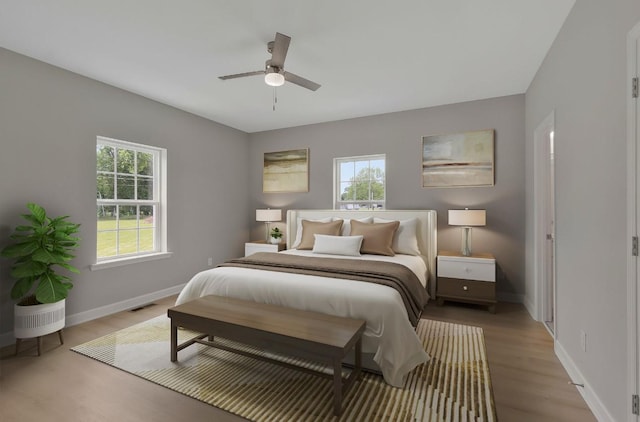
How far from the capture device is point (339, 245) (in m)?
3.65

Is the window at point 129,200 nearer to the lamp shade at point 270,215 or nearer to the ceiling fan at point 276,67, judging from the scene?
the lamp shade at point 270,215

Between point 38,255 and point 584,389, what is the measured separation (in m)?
4.19

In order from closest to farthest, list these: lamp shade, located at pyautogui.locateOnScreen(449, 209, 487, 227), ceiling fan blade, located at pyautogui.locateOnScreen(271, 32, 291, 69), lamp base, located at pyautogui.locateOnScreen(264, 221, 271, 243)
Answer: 1. ceiling fan blade, located at pyautogui.locateOnScreen(271, 32, 291, 69)
2. lamp shade, located at pyautogui.locateOnScreen(449, 209, 487, 227)
3. lamp base, located at pyautogui.locateOnScreen(264, 221, 271, 243)

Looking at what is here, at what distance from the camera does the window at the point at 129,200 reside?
3.42m

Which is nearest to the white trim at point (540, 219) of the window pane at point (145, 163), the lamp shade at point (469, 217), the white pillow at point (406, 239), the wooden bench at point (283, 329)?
the lamp shade at point (469, 217)

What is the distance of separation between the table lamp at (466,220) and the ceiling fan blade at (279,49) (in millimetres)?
2667

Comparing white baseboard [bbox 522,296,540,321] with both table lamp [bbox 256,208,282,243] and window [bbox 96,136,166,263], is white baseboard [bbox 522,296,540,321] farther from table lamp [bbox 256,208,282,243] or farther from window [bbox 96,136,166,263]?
window [bbox 96,136,166,263]

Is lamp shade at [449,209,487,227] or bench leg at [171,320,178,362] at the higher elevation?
lamp shade at [449,209,487,227]

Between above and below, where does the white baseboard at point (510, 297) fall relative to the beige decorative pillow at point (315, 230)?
below

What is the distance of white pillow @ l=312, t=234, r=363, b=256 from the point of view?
11.8 feet

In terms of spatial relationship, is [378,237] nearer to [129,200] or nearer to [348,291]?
[348,291]

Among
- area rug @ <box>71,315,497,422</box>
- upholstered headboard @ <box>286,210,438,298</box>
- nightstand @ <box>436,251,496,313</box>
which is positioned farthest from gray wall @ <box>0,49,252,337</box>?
nightstand @ <box>436,251,496,313</box>

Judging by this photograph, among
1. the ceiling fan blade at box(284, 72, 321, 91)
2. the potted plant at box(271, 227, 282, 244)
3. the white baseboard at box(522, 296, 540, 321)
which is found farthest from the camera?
the potted plant at box(271, 227, 282, 244)

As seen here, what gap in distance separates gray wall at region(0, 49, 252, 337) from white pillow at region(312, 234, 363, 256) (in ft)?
6.78
